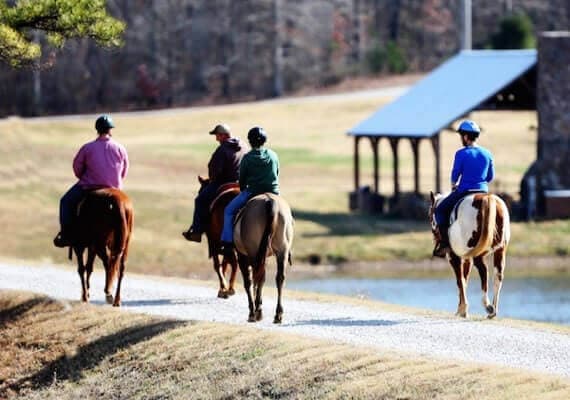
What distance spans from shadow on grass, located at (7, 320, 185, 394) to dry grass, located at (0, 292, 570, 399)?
0.05ft

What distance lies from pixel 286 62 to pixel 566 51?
40225 mm

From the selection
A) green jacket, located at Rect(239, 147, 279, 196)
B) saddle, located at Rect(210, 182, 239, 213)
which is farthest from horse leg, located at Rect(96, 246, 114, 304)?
green jacket, located at Rect(239, 147, 279, 196)

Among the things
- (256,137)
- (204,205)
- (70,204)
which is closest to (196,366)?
(256,137)

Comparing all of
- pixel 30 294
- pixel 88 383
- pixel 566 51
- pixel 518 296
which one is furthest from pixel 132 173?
pixel 88 383

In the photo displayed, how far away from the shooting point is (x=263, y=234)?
789 inches

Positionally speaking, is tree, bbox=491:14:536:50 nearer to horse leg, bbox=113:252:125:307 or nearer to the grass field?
the grass field

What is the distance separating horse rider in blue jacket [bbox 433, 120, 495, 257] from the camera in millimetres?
20953

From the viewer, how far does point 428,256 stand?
41875 mm

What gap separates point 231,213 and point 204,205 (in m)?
2.12

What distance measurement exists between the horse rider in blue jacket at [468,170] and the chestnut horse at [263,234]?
85.2 inches

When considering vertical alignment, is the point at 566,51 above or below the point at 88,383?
above

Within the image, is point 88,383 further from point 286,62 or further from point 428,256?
point 286,62

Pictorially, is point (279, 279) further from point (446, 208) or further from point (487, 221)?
point (487, 221)

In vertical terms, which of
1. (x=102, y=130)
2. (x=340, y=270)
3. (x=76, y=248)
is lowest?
(x=340, y=270)
